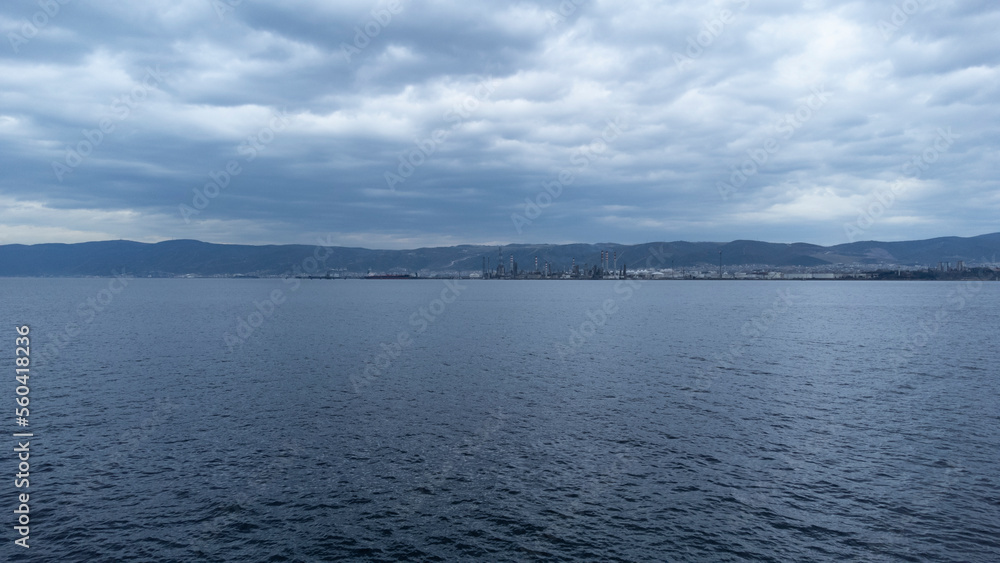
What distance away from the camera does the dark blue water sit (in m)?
25.7

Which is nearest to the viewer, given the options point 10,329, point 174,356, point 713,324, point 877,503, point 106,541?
point 106,541

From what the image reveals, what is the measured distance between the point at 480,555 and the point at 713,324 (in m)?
107

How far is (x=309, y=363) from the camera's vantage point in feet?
227

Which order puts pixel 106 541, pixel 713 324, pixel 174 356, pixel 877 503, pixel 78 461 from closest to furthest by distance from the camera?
pixel 106 541
pixel 877 503
pixel 78 461
pixel 174 356
pixel 713 324

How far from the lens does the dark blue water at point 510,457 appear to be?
84.2 feet

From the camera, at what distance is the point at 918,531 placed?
26141mm

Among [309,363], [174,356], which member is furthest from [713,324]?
[174,356]

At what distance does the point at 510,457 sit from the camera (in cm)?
3603

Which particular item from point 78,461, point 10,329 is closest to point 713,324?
point 78,461

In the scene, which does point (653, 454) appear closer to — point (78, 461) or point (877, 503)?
point (877, 503)

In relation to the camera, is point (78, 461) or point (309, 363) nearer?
point (78, 461)

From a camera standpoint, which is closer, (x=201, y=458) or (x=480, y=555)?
(x=480, y=555)

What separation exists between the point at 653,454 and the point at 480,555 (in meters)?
16.7

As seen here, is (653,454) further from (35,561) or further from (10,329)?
(10,329)
